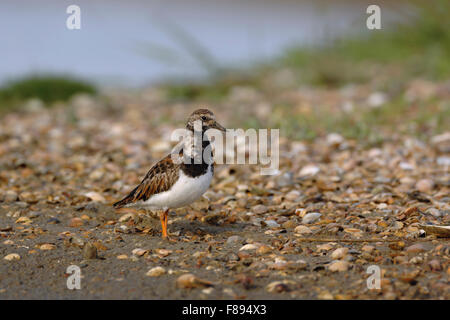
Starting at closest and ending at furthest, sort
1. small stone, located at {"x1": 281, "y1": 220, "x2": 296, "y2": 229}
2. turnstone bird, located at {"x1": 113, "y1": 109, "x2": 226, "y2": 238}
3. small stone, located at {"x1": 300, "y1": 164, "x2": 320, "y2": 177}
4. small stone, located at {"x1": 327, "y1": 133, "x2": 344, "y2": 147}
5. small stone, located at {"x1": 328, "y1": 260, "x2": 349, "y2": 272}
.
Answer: small stone, located at {"x1": 328, "y1": 260, "x2": 349, "y2": 272}
turnstone bird, located at {"x1": 113, "y1": 109, "x2": 226, "y2": 238}
small stone, located at {"x1": 281, "y1": 220, "x2": 296, "y2": 229}
small stone, located at {"x1": 300, "y1": 164, "x2": 320, "y2": 177}
small stone, located at {"x1": 327, "y1": 133, "x2": 344, "y2": 147}

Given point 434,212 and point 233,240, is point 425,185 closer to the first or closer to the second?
point 434,212

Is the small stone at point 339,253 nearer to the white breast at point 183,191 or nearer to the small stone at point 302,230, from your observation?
the small stone at point 302,230

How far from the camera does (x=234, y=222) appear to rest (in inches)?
248

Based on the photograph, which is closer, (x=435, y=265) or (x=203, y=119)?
(x=435, y=265)

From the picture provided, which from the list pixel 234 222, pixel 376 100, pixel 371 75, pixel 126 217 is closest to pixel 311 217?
pixel 234 222

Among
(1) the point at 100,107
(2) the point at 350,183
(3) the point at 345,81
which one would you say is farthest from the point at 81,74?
(2) the point at 350,183

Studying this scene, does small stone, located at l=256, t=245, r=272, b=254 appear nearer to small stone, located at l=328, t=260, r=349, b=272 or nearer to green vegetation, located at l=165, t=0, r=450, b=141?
small stone, located at l=328, t=260, r=349, b=272

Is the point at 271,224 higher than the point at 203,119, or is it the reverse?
the point at 203,119

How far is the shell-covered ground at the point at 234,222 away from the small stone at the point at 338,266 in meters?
0.02

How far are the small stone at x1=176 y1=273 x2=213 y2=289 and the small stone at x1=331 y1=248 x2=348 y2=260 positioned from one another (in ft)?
3.76

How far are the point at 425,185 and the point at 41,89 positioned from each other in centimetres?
954

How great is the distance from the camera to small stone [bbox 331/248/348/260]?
17.0 feet

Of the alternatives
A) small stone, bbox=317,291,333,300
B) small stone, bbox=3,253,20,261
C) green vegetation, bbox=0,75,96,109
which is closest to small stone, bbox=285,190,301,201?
small stone, bbox=317,291,333,300

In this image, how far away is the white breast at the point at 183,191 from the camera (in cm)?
564
